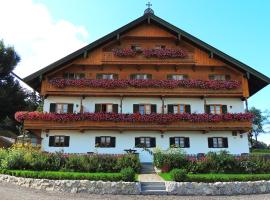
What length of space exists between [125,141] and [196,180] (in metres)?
11.3

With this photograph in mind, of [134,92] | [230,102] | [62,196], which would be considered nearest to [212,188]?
[62,196]

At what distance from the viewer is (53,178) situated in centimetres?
1884

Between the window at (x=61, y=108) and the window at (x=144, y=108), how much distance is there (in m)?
6.16

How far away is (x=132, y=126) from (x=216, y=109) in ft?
28.1

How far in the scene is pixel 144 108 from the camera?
30.5 m

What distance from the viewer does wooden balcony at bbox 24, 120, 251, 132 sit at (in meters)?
28.2

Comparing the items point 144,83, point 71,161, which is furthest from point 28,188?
point 144,83

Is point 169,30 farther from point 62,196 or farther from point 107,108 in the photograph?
point 62,196

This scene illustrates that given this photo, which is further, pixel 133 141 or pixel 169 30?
pixel 169 30

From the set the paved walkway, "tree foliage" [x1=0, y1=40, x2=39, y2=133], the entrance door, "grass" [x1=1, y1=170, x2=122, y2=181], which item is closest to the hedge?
"grass" [x1=1, y1=170, x2=122, y2=181]

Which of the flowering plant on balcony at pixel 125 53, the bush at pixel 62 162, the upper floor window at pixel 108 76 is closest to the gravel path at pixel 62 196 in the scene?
the bush at pixel 62 162

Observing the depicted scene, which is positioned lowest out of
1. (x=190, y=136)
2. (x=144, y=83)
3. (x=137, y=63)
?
(x=190, y=136)

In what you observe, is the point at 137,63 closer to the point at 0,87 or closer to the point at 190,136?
the point at 190,136

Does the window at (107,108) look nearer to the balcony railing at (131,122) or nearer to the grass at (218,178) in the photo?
the balcony railing at (131,122)
